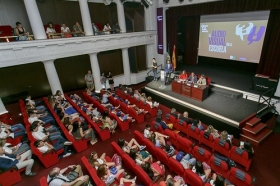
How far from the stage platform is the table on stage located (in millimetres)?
190

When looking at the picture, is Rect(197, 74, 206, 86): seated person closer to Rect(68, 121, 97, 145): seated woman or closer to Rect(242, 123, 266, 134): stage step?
Rect(242, 123, 266, 134): stage step

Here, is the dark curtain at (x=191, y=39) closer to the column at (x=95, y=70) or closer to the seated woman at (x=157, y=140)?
the column at (x=95, y=70)

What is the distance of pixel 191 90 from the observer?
827 centimetres

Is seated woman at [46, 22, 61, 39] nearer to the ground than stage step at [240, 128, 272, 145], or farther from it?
farther from it

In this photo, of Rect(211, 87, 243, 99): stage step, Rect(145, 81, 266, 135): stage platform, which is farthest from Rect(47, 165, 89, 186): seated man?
Rect(211, 87, 243, 99): stage step

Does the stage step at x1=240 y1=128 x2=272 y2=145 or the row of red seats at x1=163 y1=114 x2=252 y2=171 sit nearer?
the row of red seats at x1=163 y1=114 x2=252 y2=171

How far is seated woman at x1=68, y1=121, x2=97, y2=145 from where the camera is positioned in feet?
18.4

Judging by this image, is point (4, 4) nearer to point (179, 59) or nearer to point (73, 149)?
point (73, 149)

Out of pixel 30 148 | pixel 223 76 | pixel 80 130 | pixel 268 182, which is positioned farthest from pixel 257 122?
pixel 30 148

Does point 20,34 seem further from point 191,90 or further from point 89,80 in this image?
point 191,90

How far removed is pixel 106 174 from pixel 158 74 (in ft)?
28.8

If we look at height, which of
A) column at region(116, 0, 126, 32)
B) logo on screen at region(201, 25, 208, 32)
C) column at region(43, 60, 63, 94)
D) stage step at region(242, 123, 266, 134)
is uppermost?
column at region(116, 0, 126, 32)

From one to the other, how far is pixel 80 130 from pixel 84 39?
203 inches

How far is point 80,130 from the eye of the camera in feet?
18.7
